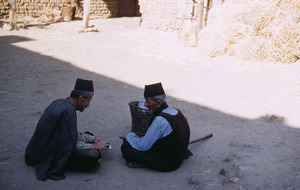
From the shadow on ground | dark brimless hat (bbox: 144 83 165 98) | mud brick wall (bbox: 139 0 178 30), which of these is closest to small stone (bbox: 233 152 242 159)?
the shadow on ground

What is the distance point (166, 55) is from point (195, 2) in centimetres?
410

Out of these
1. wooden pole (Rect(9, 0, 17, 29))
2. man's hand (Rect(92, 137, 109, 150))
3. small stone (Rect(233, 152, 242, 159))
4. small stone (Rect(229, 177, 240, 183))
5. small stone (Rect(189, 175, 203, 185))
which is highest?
wooden pole (Rect(9, 0, 17, 29))

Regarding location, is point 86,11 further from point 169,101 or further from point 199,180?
point 199,180

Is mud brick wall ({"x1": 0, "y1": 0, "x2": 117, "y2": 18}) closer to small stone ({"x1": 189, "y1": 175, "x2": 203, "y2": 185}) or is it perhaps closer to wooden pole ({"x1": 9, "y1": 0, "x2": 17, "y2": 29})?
wooden pole ({"x1": 9, "y1": 0, "x2": 17, "y2": 29})

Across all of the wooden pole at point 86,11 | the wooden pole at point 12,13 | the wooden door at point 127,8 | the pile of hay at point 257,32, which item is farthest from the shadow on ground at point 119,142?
the wooden door at point 127,8

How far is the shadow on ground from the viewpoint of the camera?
3.72 metres

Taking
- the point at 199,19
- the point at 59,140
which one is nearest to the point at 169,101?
the point at 59,140

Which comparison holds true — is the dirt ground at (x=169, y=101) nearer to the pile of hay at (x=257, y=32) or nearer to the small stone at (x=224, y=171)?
the small stone at (x=224, y=171)

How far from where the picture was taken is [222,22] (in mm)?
10875

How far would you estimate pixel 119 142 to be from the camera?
4.87 m

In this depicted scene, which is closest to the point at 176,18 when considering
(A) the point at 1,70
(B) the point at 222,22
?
(B) the point at 222,22

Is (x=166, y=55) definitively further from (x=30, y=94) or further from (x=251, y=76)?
(x=30, y=94)

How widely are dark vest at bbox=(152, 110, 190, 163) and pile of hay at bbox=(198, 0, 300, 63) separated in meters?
6.90

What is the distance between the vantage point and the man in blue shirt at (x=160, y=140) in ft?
12.4
